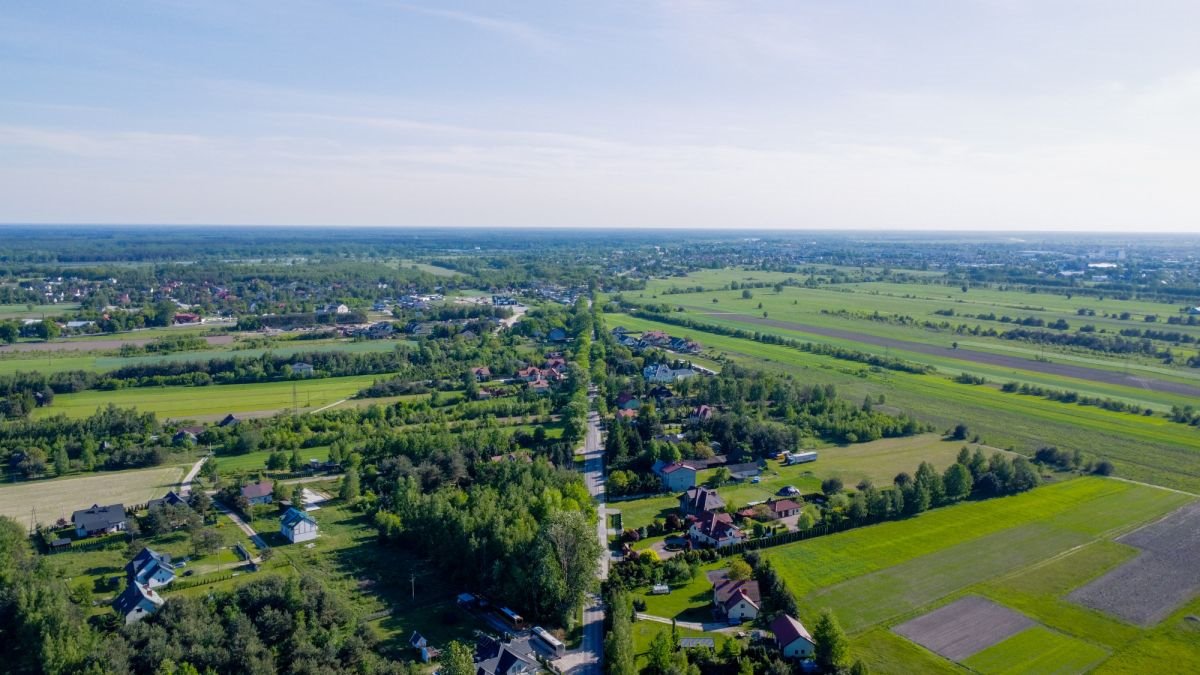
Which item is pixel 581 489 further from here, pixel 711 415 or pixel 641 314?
pixel 641 314

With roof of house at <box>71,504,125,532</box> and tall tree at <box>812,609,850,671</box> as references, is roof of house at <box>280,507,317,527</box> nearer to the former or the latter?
roof of house at <box>71,504,125,532</box>

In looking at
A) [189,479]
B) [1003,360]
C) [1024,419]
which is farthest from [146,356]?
[1003,360]

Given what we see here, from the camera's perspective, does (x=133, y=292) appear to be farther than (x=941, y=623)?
Yes

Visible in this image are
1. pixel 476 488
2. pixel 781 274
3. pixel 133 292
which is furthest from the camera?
pixel 781 274

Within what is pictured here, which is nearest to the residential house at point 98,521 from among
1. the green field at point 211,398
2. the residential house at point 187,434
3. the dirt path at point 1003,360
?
the residential house at point 187,434

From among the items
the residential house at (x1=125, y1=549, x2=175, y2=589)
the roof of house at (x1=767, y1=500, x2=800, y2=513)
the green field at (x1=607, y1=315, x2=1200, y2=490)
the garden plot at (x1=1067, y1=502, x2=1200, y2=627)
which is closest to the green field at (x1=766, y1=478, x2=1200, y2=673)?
the garden plot at (x1=1067, y1=502, x2=1200, y2=627)

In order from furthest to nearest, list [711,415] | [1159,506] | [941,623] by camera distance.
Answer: [711,415]
[1159,506]
[941,623]

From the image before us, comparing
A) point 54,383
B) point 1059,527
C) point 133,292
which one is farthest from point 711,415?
point 133,292
